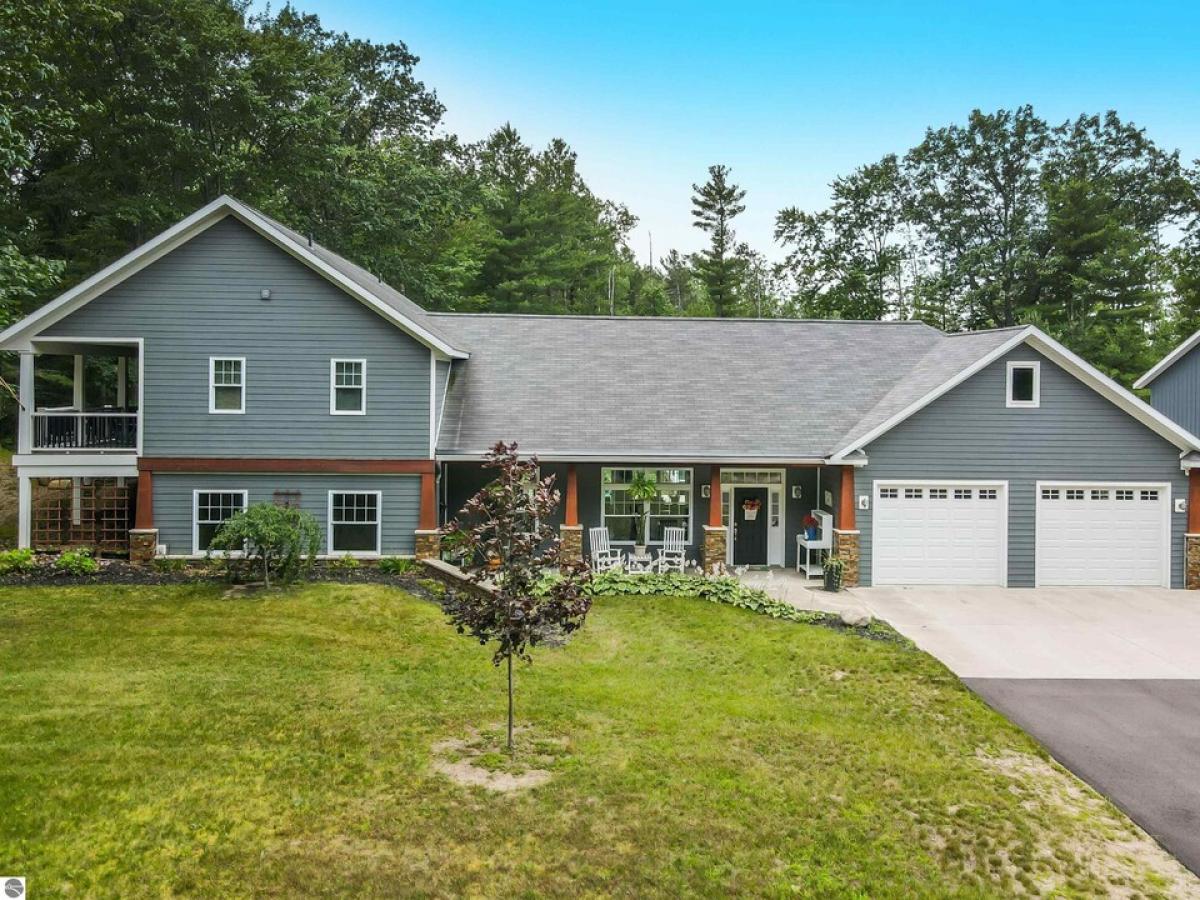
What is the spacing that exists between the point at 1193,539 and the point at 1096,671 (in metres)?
7.80

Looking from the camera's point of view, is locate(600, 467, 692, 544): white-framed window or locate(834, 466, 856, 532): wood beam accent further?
locate(600, 467, 692, 544): white-framed window

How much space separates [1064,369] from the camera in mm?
15797

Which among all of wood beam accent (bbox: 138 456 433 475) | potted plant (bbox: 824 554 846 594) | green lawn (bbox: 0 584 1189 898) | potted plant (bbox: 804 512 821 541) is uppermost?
wood beam accent (bbox: 138 456 433 475)

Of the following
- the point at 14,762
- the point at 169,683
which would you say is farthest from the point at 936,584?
Answer: the point at 14,762

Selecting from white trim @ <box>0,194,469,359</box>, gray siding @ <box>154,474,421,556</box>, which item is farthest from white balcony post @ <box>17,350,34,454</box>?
gray siding @ <box>154,474,421,556</box>

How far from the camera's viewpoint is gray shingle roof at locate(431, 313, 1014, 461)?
54.6 ft

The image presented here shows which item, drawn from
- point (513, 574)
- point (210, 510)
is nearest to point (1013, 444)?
point (513, 574)

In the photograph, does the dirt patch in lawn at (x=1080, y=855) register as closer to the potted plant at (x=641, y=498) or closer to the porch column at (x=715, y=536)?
the porch column at (x=715, y=536)

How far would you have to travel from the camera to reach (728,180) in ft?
144

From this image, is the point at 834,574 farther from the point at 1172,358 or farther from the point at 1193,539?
the point at 1172,358

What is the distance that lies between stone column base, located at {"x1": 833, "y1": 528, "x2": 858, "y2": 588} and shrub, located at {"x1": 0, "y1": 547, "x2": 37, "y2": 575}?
52.5 ft

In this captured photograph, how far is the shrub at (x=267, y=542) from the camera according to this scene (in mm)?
13797

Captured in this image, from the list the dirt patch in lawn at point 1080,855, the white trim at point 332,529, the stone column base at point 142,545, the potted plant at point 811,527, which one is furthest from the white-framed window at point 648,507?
the dirt patch in lawn at point 1080,855

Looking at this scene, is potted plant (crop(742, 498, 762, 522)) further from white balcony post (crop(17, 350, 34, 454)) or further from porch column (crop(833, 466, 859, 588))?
white balcony post (crop(17, 350, 34, 454))
